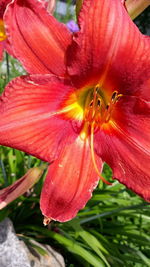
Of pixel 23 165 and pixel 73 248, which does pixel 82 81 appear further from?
pixel 23 165

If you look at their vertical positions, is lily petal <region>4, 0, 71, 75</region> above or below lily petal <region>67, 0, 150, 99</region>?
above

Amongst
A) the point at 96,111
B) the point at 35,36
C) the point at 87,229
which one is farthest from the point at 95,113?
the point at 87,229

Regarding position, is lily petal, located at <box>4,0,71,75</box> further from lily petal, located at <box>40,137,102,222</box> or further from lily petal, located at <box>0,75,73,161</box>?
lily petal, located at <box>40,137,102,222</box>

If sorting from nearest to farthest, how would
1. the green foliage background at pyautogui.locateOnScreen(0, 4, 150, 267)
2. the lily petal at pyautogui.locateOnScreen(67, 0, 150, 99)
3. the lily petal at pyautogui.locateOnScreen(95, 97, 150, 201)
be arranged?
the lily petal at pyautogui.locateOnScreen(67, 0, 150, 99), the lily petal at pyautogui.locateOnScreen(95, 97, 150, 201), the green foliage background at pyautogui.locateOnScreen(0, 4, 150, 267)

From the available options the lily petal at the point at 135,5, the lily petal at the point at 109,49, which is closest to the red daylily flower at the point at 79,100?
the lily petal at the point at 109,49

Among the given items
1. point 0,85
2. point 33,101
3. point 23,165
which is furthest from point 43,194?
point 0,85

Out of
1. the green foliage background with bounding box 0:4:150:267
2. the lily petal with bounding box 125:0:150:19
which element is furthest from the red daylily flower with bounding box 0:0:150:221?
the green foliage background with bounding box 0:4:150:267

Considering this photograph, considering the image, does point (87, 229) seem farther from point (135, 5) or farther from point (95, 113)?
point (135, 5)
